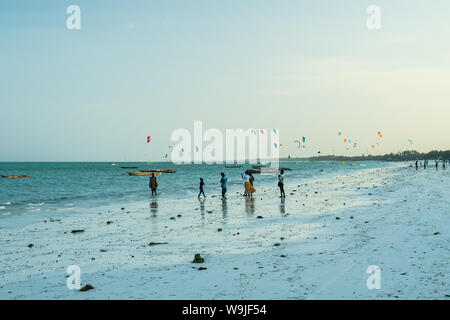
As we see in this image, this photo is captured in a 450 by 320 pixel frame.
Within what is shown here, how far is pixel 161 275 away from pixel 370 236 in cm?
711

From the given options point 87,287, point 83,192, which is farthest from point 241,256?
point 83,192

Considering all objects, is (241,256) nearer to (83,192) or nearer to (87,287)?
(87,287)

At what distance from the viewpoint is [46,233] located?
47.7ft

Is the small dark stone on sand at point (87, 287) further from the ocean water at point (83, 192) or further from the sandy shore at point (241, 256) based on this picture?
the ocean water at point (83, 192)

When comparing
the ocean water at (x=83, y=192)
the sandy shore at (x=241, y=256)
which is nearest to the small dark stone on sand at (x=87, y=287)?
the sandy shore at (x=241, y=256)

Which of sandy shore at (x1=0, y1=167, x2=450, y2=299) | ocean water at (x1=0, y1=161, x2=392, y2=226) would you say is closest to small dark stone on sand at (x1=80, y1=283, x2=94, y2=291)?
sandy shore at (x1=0, y1=167, x2=450, y2=299)

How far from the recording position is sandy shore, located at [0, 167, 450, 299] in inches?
273

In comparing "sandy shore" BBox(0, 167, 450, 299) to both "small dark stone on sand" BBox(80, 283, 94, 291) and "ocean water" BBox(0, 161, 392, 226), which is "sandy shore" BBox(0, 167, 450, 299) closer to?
"small dark stone on sand" BBox(80, 283, 94, 291)

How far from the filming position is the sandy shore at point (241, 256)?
6926 millimetres

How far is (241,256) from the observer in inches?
375
